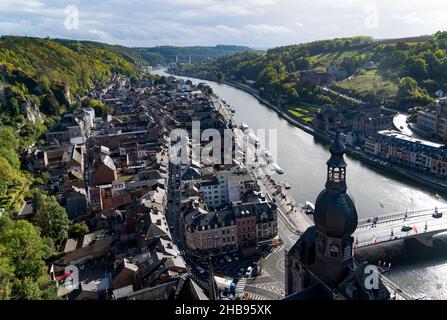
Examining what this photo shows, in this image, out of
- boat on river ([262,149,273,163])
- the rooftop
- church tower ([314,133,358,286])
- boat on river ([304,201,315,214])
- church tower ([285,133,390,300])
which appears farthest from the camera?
boat on river ([262,149,273,163])

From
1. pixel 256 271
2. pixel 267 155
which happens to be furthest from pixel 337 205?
pixel 267 155

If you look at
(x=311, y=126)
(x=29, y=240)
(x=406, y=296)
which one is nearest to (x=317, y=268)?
(x=406, y=296)

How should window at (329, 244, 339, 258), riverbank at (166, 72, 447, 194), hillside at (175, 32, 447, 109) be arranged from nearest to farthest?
window at (329, 244, 339, 258) < riverbank at (166, 72, 447, 194) < hillside at (175, 32, 447, 109)

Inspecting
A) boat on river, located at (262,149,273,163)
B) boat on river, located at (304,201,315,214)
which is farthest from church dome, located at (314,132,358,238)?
boat on river, located at (262,149,273,163)

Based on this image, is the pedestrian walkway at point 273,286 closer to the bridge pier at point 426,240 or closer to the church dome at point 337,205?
the church dome at point 337,205

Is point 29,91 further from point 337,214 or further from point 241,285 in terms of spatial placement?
point 337,214

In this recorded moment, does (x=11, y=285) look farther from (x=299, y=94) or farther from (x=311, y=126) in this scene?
(x=299, y=94)

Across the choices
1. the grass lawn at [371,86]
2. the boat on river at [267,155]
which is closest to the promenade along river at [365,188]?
the boat on river at [267,155]

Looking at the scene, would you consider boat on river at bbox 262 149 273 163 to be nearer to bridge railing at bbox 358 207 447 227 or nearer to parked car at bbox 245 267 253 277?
bridge railing at bbox 358 207 447 227
